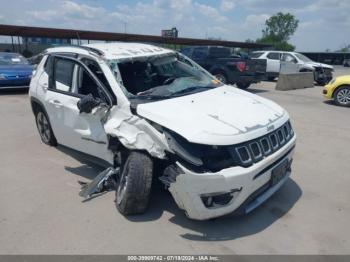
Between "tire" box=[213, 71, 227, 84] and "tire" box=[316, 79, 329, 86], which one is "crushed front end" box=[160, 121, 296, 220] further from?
"tire" box=[316, 79, 329, 86]

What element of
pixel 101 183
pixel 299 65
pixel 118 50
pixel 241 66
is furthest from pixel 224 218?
pixel 299 65

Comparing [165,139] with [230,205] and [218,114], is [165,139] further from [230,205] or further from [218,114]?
[230,205]

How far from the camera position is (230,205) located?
3.08m

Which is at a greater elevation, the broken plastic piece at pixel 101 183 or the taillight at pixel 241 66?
the taillight at pixel 241 66

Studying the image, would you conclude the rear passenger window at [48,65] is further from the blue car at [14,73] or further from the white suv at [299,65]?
the white suv at [299,65]

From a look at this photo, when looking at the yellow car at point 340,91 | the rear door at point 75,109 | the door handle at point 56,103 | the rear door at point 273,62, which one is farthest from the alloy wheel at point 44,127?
the rear door at point 273,62

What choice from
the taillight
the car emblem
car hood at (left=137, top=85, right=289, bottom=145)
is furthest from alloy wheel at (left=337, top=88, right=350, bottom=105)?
the car emblem

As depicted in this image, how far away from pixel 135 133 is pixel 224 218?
4.36 ft

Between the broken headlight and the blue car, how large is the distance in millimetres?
10678

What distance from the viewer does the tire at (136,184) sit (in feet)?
10.9

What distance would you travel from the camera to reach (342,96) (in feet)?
34.0

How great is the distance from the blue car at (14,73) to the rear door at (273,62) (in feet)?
39.5

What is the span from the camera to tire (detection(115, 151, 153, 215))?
131 inches

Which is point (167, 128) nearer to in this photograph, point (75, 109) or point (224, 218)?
point (224, 218)
